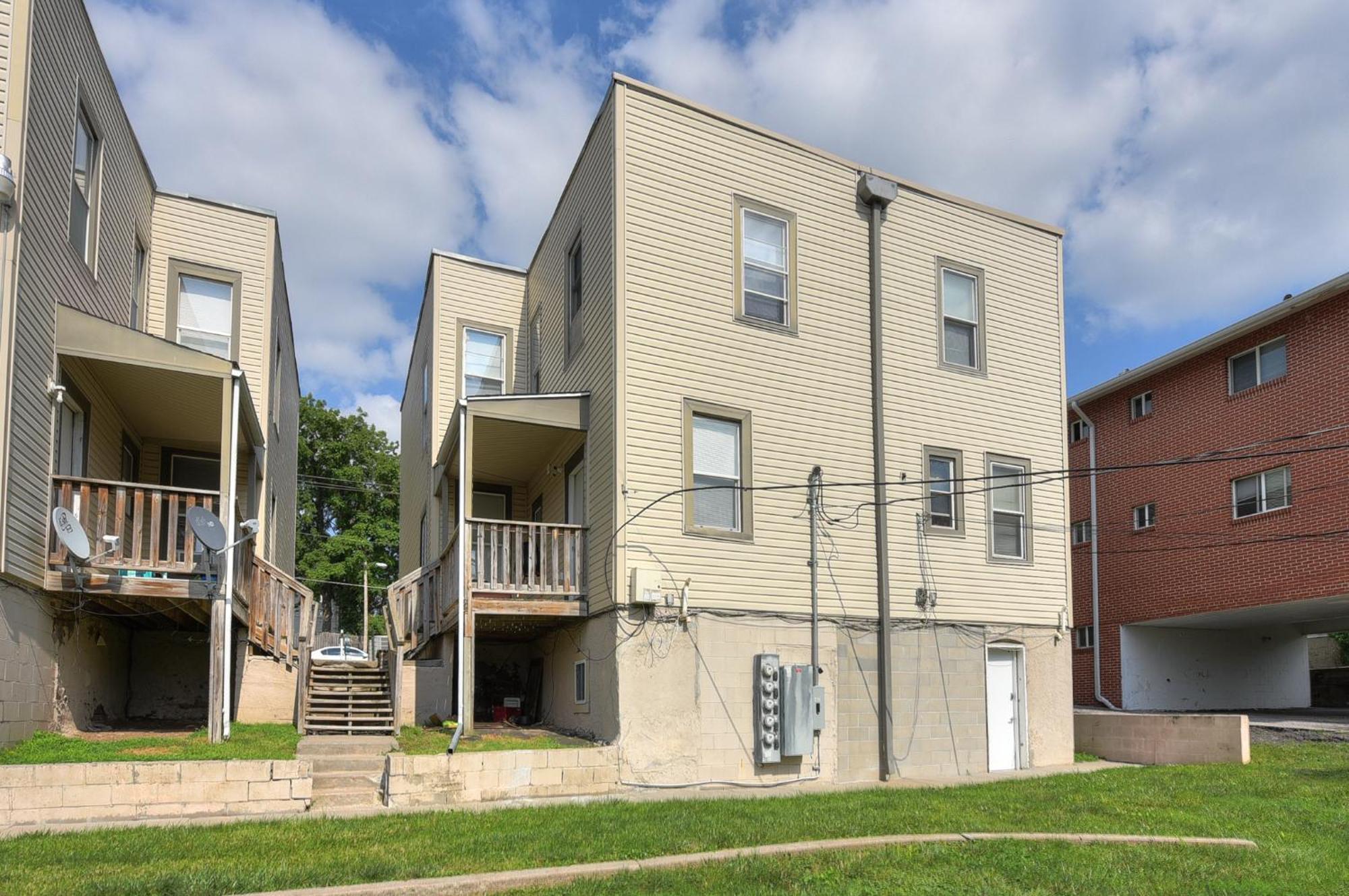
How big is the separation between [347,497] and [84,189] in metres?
34.8

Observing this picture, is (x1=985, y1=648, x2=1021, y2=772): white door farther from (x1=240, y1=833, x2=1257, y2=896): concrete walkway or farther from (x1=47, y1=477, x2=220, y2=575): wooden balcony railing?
(x1=47, y1=477, x2=220, y2=575): wooden balcony railing

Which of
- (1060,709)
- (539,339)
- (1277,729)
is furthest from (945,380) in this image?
(1277,729)

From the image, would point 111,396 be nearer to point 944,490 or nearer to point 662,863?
point 662,863

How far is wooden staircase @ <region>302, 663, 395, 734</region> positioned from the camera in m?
13.6

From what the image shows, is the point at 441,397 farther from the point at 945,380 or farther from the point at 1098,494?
the point at 1098,494

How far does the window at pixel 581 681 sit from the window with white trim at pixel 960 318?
7.03 meters

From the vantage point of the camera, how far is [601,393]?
13.9m

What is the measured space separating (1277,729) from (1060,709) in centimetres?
448

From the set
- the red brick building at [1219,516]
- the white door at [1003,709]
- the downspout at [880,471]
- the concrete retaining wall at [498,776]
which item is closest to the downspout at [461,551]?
the concrete retaining wall at [498,776]

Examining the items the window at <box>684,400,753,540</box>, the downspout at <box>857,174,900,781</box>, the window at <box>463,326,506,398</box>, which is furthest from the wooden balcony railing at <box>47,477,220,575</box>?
the downspout at <box>857,174,900,781</box>

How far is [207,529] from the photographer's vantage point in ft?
38.9

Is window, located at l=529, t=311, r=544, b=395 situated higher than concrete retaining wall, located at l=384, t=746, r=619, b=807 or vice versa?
window, located at l=529, t=311, r=544, b=395

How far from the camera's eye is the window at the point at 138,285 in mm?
15930

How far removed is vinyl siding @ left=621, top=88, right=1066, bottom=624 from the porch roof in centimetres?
526
